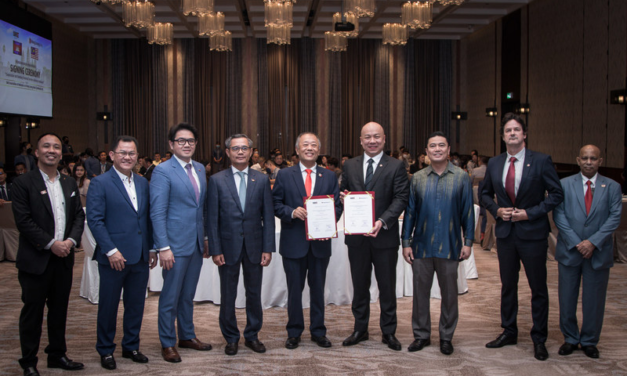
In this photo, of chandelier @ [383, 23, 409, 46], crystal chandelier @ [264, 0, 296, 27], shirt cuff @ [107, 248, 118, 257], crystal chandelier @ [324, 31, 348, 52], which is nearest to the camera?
shirt cuff @ [107, 248, 118, 257]

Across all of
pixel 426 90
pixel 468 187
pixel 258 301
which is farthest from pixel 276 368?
pixel 426 90

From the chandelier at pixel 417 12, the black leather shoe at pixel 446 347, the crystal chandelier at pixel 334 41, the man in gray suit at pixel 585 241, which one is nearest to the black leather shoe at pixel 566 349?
the man in gray suit at pixel 585 241

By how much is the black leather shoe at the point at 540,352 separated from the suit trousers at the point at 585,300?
0.73 ft

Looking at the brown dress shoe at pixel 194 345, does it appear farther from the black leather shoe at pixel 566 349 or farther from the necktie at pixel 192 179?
the black leather shoe at pixel 566 349

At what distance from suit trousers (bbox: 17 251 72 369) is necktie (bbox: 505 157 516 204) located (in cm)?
309

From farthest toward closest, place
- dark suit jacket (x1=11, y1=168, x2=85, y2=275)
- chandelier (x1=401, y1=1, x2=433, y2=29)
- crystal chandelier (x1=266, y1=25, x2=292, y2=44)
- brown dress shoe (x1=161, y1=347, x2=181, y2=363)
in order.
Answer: crystal chandelier (x1=266, y1=25, x2=292, y2=44), chandelier (x1=401, y1=1, x2=433, y2=29), brown dress shoe (x1=161, y1=347, x2=181, y2=363), dark suit jacket (x1=11, y1=168, x2=85, y2=275)

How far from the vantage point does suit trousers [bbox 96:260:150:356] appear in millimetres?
3568

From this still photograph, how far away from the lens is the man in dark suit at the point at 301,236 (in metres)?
3.87

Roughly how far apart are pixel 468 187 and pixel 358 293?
112 cm

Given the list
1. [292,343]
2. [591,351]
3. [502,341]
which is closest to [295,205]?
[292,343]

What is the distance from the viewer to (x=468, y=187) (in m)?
3.83

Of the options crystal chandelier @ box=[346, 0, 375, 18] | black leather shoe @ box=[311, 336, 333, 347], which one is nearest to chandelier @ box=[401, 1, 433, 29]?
crystal chandelier @ box=[346, 0, 375, 18]

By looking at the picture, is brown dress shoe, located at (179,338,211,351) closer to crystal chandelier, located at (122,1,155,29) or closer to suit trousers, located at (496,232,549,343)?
suit trousers, located at (496,232,549,343)

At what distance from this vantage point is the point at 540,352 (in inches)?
146
